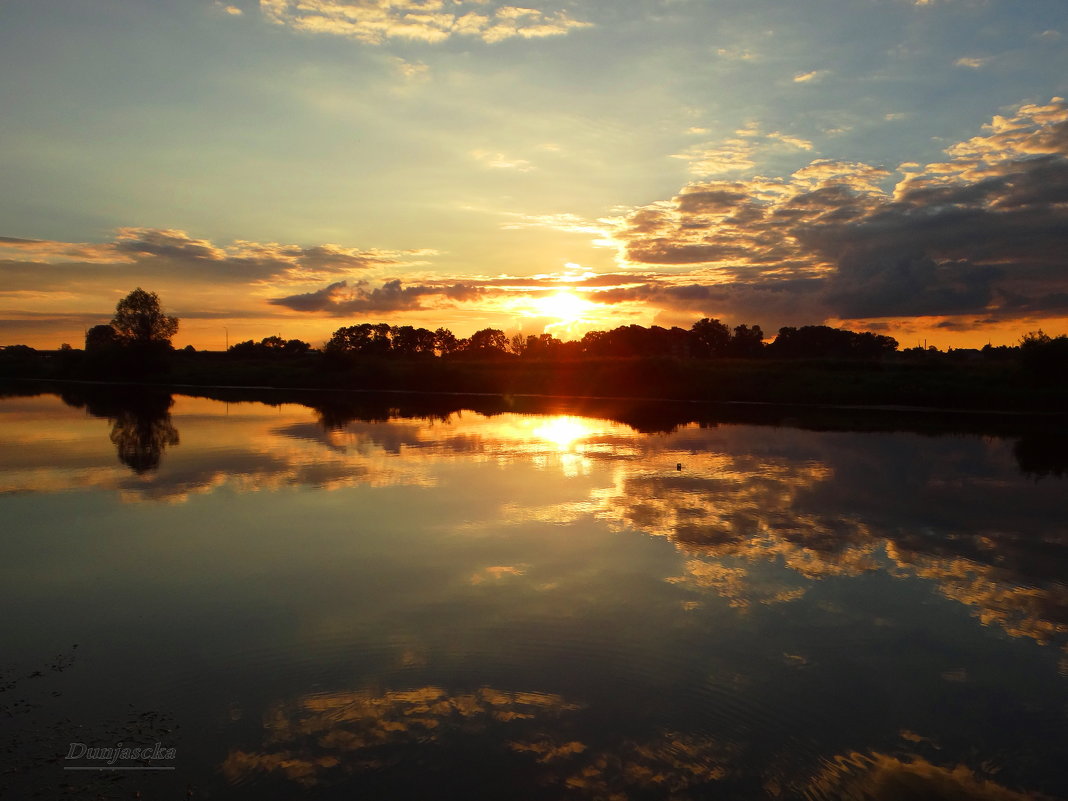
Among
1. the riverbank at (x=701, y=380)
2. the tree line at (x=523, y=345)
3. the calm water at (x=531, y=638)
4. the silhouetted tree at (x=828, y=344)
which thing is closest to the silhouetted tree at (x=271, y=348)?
the tree line at (x=523, y=345)

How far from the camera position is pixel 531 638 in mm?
8727

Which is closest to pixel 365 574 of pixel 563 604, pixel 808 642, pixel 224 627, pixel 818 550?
pixel 224 627

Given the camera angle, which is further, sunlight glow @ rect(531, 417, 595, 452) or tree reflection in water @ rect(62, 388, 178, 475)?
sunlight glow @ rect(531, 417, 595, 452)

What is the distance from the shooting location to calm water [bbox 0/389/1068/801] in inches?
244

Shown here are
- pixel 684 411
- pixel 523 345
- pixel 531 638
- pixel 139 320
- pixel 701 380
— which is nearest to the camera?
pixel 531 638

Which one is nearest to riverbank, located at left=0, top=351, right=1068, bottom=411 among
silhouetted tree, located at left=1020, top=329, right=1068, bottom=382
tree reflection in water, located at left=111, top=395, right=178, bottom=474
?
silhouetted tree, located at left=1020, top=329, right=1068, bottom=382

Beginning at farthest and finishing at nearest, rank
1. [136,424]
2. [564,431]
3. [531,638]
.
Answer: [136,424], [564,431], [531,638]

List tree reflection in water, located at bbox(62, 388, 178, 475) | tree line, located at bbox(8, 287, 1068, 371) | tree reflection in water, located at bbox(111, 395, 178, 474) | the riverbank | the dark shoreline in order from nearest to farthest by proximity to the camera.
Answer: tree reflection in water, located at bbox(111, 395, 178, 474) → tree reflection in water, located at bbox(62, 388, 178, 475) → the dark shoreline → the riverbank → tree line, located at bbox(8, 287, 1068, 371)

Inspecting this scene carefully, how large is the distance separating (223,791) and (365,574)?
536cm

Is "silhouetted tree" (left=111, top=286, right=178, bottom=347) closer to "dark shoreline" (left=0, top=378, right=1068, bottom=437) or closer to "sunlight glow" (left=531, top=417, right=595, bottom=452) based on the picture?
"dark shoreline" (left=0, top=378, right=1068, bottom=437)

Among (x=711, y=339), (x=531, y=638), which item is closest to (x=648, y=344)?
(x=711, y=339)

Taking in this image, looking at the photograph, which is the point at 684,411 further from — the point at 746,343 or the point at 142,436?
the point at 746,343

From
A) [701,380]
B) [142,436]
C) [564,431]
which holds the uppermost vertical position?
[701,380]

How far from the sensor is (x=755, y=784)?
6.00 meters
